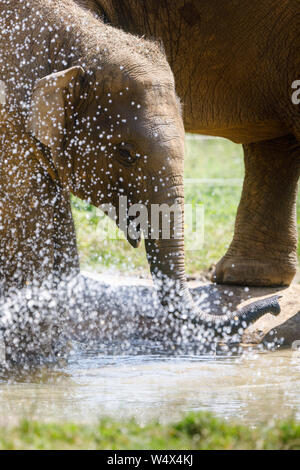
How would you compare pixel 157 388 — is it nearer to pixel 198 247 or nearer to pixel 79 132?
pixel 79 132

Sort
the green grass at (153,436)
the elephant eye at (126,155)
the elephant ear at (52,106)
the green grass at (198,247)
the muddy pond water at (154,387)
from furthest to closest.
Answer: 1. the green grass at (198,247)
2. the elephant eye at (126,155)
3. the elephant ear at (52,106)
4. the muddy pond water at (154,387)
5. the green grass at (153,436)

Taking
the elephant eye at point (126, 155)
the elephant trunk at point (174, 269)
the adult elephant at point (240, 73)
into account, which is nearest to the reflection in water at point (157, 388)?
the elephant trunk at point (174, 269)

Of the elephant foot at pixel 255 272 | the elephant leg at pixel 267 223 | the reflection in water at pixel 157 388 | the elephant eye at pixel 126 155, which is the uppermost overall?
the elephant eye at pixel 126 155

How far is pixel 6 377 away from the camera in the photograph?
505cm

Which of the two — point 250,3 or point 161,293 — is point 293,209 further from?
point 161,293

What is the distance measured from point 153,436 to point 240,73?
3509mm

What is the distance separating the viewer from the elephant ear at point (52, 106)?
5.25 metres

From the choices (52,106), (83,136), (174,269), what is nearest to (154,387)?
(174,269)

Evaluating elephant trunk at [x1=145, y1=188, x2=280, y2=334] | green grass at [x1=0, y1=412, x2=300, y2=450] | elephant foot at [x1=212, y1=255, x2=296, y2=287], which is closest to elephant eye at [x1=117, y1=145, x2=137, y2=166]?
elephant trunk at [x1=145, y1=188, x2=280, y2=334]

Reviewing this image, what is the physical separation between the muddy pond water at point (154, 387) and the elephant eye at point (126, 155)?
1.15m

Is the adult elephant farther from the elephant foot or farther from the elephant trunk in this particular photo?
the elephant trunk

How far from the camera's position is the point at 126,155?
17.7 feet

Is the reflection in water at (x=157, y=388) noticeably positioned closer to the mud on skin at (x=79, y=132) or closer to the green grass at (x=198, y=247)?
the mud on skin at (x=79, y=132)

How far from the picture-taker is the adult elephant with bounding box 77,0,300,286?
6.30 meters
